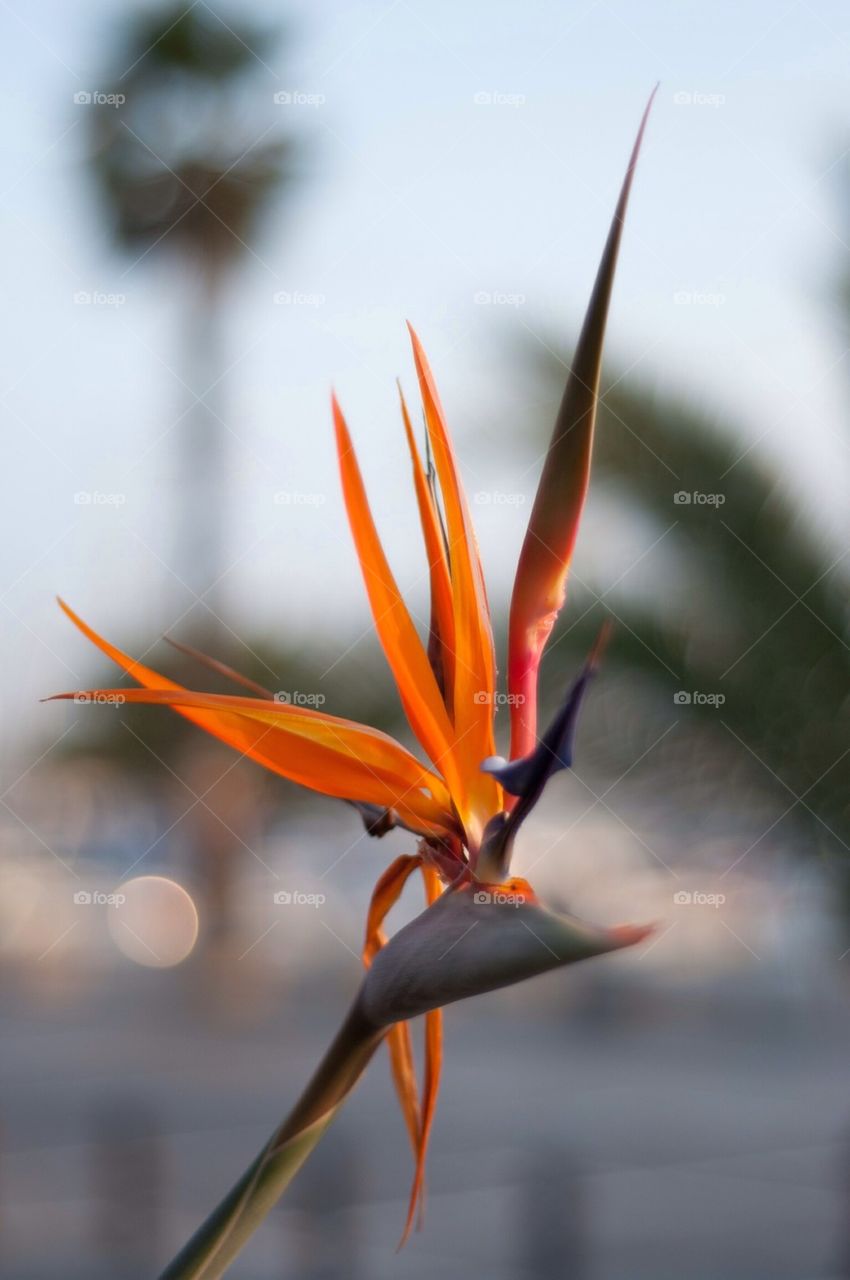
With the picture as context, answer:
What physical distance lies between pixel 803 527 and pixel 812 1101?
8.46 feet

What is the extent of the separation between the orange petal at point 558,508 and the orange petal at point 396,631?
0.04 meters

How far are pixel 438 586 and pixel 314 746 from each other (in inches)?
2.8

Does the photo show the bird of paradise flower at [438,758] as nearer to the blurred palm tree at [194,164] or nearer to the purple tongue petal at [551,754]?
the purple tongue petal at [551,754]

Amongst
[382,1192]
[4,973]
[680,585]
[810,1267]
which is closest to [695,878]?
[680,585]

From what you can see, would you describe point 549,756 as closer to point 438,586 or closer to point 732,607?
point 438,586

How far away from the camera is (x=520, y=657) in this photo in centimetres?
43

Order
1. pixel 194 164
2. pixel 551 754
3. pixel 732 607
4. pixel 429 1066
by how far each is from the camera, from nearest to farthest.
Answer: pixel 551 754, pixel 429 1066, pixel 732 607, pixel 194 164

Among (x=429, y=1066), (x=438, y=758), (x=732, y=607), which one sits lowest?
(x=429, y=1066)

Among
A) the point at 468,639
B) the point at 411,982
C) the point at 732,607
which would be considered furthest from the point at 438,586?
the point at 732,607

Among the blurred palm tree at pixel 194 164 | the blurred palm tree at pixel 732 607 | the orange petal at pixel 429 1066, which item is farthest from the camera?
the blurred palm tree at pixel 194 164

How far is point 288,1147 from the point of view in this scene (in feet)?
1.33

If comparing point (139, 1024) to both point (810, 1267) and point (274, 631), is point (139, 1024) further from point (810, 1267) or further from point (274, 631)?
point (810, 1267)

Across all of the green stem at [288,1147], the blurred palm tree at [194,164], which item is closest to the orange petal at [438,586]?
the green stem at [288,1147]

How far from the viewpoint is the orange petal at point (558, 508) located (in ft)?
1.22
